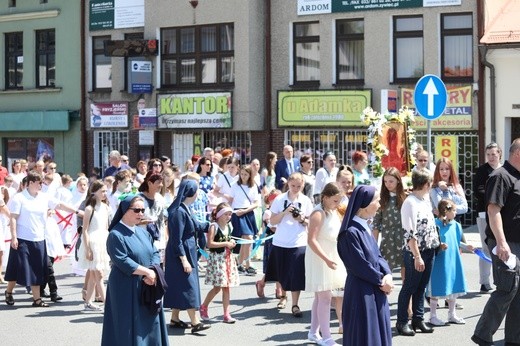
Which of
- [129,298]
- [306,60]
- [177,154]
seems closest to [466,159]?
[306,60]

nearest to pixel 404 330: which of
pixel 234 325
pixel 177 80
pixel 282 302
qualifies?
pixel 234 325

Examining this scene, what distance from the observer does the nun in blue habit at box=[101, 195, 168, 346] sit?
8789 millimetres

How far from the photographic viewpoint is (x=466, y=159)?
79.8 feet

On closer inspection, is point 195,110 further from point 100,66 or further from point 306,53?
point 100,66

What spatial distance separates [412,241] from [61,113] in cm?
2225

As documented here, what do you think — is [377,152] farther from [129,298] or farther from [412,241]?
[129,298]

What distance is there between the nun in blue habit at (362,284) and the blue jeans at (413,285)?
294 cm

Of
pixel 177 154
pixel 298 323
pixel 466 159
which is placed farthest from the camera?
pixel 177 154

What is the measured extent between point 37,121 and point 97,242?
19.3m

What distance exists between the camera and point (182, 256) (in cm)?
1189

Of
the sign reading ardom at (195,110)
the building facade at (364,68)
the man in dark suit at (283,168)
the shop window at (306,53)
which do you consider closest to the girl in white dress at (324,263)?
the man in dark suit at (283,168)

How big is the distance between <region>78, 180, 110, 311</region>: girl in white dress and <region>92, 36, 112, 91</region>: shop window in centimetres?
1774

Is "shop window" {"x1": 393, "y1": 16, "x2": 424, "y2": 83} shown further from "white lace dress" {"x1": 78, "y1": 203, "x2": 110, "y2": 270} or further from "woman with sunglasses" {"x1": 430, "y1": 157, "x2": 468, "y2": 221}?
"white lace dress" {"x1": 78, "y1": 203, "x2": 110, "y2": 270}

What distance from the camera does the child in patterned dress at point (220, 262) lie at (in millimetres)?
12680
